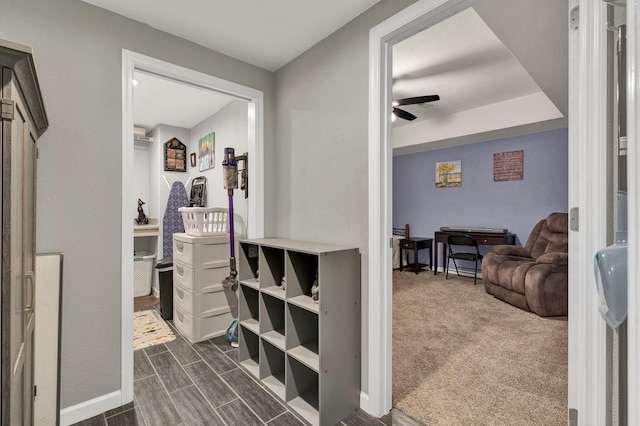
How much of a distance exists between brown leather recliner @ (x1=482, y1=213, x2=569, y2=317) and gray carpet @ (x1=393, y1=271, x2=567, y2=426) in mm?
143

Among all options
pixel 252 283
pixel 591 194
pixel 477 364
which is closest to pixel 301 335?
pixel 252 283

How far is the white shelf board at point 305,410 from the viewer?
1614 mm

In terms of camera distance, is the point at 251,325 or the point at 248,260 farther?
the point at 248,260

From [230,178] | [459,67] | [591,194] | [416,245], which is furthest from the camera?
[416,245]

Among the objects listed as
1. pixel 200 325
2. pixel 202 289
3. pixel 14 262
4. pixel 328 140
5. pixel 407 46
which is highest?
pixel 407 46

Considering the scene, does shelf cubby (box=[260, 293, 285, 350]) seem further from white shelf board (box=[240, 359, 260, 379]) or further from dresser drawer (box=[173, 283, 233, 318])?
dresser drawer (box=[173, 283, 233, 318])

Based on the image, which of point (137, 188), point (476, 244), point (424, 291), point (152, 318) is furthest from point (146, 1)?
point (476, 244)

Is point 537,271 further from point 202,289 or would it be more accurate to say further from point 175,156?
point 175,156

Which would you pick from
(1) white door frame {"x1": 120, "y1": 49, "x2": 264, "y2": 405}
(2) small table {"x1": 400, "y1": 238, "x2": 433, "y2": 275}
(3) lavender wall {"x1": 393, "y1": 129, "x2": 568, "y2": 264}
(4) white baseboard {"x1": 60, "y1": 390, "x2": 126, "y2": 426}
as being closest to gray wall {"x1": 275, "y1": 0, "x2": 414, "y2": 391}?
(1) white door frame {"x1": 120, "y1": 49, "x2": 264, "y2": 405}

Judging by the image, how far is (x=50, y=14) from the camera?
1.58 metres

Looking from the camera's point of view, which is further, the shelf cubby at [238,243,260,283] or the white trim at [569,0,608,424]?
the shelf cubby at [238,243,260,283]

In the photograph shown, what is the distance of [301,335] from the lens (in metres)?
1.87

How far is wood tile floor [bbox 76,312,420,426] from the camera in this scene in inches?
63.9
